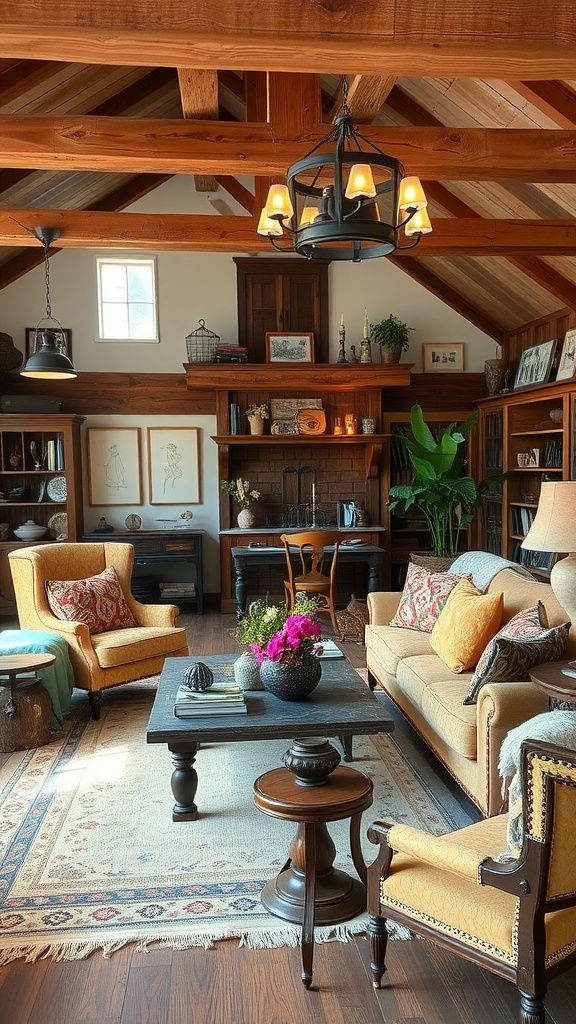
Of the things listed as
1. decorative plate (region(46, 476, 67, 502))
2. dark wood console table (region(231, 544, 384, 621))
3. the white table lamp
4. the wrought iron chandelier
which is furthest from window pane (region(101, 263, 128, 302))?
the white table lamp

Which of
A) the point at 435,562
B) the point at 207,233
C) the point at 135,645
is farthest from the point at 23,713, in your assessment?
the point at 435,562

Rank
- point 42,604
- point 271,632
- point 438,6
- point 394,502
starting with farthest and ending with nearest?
point 394,502, point 42,604, point 271,632, point 438,6

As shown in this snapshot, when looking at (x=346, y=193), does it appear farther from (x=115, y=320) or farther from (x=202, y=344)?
(x=115, y=320)

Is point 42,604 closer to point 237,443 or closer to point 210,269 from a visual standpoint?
point 237,443

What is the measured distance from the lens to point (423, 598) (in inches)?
185

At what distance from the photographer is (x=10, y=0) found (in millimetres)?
2256

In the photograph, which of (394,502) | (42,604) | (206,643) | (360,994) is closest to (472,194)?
(394,502)

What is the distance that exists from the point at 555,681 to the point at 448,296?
623 centimetres

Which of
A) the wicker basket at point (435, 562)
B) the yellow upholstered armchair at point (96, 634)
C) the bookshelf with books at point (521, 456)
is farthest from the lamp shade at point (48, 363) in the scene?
the bookshelf with books at point (521, 456)

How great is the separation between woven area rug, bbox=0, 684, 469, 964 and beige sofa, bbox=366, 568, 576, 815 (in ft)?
0.88

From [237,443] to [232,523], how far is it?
2.70 feet

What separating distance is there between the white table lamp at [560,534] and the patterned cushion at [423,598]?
1.12 m

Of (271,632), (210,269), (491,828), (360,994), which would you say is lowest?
(360,994)

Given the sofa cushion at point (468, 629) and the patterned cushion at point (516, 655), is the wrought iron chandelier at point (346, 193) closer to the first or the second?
the patterned cushion at point (516, 655)
